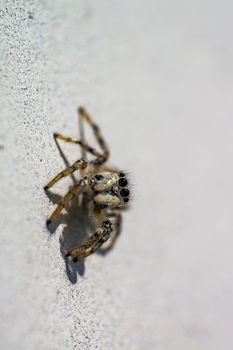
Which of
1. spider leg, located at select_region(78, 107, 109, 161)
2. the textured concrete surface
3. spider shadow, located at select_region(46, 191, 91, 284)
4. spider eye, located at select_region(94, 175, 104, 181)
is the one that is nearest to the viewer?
the textured concrete surface

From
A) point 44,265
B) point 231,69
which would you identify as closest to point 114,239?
point 44,265

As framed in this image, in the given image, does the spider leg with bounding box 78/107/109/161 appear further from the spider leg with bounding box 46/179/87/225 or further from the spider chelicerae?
the spider leg with bounding box 46/179/87/225

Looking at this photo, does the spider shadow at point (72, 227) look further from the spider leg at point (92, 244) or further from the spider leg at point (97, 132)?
the spider leg at point (97, 132)

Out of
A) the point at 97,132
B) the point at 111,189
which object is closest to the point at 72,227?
the point at 111,189

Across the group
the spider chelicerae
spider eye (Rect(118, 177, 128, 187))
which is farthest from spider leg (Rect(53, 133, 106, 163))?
spider eye (Rect(118, 177, 128, 187))

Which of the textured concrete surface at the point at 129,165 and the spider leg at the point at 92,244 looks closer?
the textured concrete surface at the point at 129,165

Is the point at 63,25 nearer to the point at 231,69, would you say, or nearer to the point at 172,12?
the point at 172,12

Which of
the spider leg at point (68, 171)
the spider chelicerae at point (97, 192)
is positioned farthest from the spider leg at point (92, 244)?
the spider leg at point (68, 171)

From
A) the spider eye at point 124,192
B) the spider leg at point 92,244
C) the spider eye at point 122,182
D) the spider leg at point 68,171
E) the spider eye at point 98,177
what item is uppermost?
the spider leg at point 68,171
